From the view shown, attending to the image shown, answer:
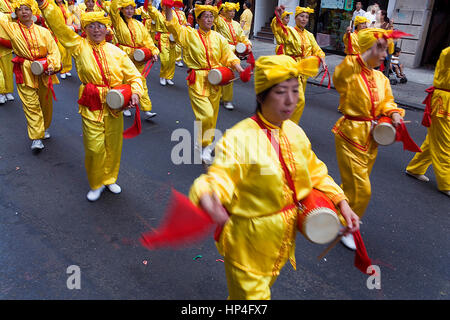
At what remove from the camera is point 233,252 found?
83.2 inches

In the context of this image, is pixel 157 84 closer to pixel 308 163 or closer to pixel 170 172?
pixel 170 172

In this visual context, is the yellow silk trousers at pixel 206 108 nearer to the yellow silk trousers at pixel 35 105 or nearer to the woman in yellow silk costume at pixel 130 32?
the woman in yellow silk costume at pixel 130 32

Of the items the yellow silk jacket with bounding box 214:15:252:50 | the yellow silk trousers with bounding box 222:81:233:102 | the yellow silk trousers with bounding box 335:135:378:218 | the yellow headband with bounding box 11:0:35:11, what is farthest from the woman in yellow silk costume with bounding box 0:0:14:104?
the yellow silk trousers with bounding box 335:135:378:218

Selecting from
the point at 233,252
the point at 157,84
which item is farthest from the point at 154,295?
the point at 157,84

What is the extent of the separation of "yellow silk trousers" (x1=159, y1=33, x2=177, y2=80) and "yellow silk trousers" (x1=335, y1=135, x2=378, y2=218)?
700 cm

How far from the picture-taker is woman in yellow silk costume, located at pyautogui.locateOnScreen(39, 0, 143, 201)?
4047 mm

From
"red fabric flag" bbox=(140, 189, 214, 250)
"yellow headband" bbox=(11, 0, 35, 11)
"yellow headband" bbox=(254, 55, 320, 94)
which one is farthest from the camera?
"yellow headband" bbox=(11, 0, 35, 11)

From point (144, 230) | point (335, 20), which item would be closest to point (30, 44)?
point (144, 230)

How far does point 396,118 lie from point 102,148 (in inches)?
121

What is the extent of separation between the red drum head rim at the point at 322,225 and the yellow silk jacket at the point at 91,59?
8.94ft

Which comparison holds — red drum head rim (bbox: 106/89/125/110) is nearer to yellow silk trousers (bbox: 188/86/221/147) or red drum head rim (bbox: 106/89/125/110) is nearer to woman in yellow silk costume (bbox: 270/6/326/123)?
yellow silk trousers (bbox: 188/86/221/147)

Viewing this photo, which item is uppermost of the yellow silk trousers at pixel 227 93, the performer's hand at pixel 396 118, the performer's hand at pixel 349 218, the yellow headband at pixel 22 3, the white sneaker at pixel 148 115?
the yellow headband at pixel 22 3

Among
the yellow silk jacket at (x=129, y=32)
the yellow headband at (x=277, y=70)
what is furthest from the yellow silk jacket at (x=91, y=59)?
the yellow silk jacket at (x=129, y=32)

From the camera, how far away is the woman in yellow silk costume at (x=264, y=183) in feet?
6.28
